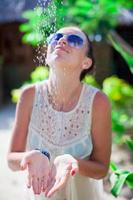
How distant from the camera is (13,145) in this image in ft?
6.38

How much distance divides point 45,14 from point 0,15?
7.47 metres

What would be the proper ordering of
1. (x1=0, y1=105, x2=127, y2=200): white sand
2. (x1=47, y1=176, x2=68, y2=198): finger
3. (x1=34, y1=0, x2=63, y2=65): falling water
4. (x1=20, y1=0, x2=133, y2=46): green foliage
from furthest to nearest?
(x1=20, y1=0, x2=133, y2=46): green foliage → (x1=0, y1=105, x2=127, y2=200): white sand → (x1=34, y1=0, x2=63, y2=65): falling water → (x1=47, y1=176, x2=68, y2=198): finger

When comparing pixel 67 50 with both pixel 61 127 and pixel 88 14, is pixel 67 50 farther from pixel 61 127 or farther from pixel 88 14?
pixel 88 14

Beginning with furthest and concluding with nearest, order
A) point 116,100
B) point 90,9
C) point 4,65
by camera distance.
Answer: point 4,65, point 90,9, point 116,100

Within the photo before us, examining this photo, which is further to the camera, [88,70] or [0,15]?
[0,15]

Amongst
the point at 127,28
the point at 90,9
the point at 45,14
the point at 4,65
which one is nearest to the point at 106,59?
Answer: the point at 127,28

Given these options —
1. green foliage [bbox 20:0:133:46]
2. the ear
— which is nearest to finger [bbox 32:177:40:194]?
the ear

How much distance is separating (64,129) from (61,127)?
0.04 ft

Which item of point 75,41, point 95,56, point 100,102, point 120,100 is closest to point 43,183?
point 100,102

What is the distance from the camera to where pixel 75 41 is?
1905mm

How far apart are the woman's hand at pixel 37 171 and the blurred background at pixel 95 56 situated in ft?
1.86

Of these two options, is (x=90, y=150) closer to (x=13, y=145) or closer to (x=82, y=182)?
(x=82, y=182)

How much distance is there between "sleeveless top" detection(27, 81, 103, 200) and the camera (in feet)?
6.34

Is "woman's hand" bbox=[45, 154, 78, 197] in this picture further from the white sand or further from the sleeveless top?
the white sand
